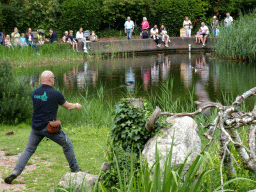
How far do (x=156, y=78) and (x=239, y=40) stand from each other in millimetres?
7144

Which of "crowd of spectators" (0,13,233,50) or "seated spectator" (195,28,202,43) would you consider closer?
"crowd of spectators" (0,13,233,50)

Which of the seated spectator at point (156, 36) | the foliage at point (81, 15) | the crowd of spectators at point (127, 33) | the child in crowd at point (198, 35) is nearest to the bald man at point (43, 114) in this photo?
the crowd of spectators at point (127, 33)

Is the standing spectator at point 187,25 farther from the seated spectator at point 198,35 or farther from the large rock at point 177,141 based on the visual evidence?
the large rock at point 177,141

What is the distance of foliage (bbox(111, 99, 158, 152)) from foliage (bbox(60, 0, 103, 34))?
30.3 m

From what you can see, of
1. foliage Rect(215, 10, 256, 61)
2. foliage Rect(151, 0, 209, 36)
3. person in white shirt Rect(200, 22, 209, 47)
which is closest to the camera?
foliage Rect(215, 10, 256, 61)

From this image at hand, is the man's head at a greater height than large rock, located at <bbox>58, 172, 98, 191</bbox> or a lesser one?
greater

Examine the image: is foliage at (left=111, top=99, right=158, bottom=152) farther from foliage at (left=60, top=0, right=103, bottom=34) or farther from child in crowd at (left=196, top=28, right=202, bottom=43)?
foliage at (left=60, top=0, right=103, bottom=34)

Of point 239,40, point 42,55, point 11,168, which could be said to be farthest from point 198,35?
point 11,168

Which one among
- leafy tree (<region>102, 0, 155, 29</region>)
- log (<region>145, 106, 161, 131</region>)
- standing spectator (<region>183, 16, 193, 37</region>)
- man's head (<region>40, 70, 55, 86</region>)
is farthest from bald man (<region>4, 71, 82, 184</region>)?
leafy tree (<region>102, 0, 155, 29</region>)

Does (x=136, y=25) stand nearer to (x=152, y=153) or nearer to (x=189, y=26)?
(x=189, y=26)

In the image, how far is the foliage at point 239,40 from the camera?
22781 mm

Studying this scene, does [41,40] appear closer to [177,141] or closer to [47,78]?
[47,78]

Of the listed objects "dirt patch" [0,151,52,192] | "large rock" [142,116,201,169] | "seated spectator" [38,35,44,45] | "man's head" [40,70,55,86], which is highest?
"seated spectator" [38,35,44,45]

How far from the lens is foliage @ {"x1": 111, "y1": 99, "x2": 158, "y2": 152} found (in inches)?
202
